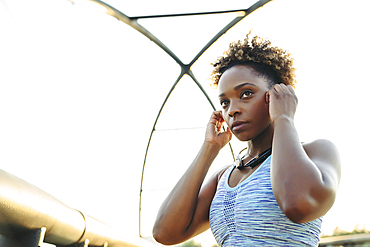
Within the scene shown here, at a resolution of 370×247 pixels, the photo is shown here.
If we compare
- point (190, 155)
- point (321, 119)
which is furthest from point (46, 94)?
point (321, 119)

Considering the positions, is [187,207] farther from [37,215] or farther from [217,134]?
[37,215]

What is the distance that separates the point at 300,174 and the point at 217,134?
3.06 feet

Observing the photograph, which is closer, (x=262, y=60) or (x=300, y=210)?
(x=300, y=210)

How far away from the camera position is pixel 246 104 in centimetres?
165

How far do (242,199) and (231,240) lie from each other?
0.19 metres

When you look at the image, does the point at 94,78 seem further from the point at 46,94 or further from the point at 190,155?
the point at 190,155

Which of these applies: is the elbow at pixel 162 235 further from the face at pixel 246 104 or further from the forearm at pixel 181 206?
the face at pixel 246 104

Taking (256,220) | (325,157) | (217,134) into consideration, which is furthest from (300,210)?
(217,134)

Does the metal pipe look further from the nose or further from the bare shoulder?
the bare shoulder

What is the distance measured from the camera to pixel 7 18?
4594 mm

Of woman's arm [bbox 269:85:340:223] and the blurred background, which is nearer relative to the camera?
woman's arm [bbox 269:85:340:223]

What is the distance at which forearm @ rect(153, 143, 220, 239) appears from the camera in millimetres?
1772

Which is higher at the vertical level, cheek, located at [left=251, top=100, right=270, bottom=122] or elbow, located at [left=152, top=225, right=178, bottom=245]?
cheek, located at [left=251, top=100, right=270, bottom=122]

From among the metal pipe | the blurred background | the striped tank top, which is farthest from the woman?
the blurred background
